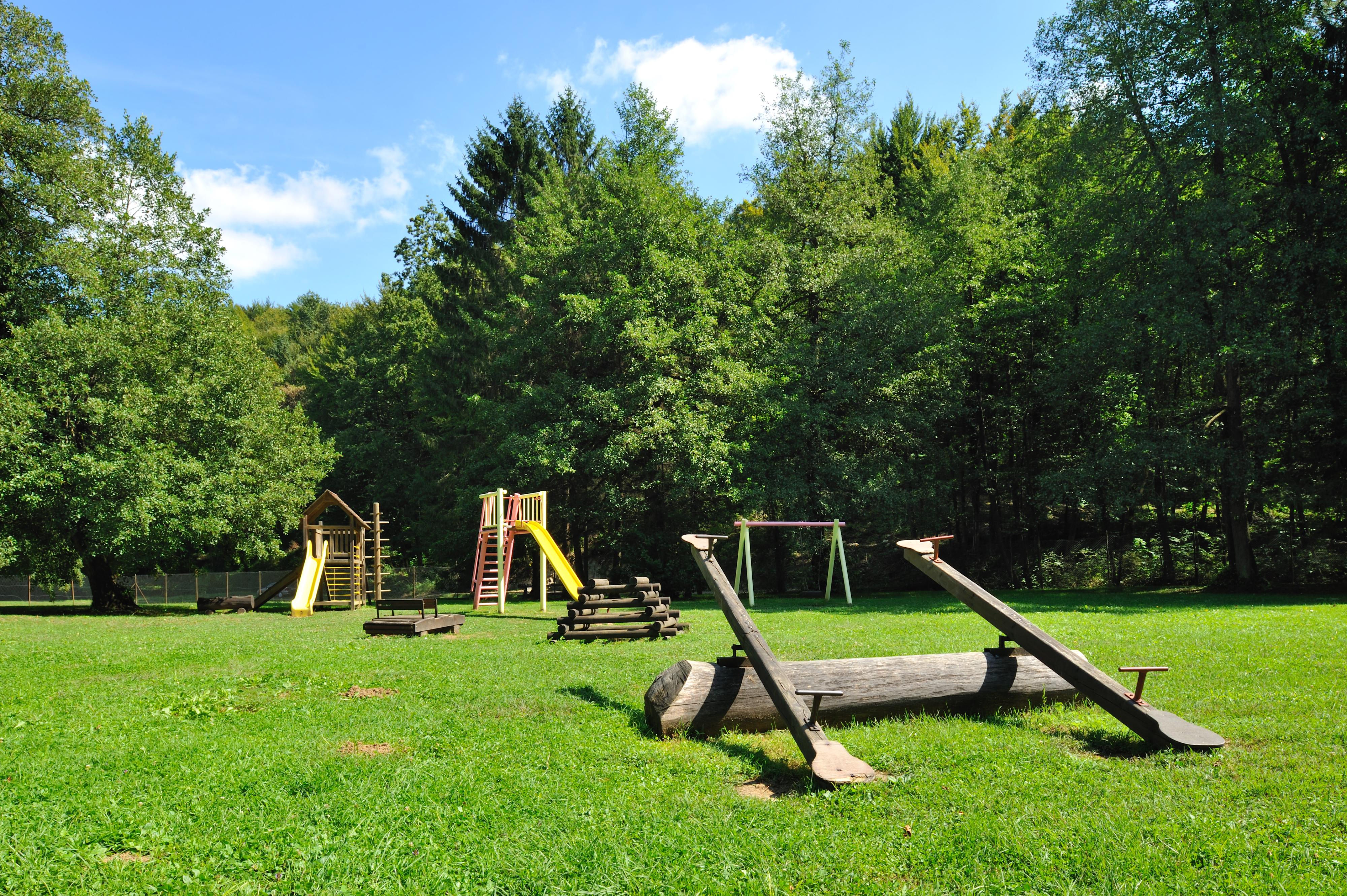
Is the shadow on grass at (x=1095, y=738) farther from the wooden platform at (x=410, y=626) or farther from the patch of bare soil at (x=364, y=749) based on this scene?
the wooden platform at (x=410, y=626)

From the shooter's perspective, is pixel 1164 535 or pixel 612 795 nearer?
pixel 612 795

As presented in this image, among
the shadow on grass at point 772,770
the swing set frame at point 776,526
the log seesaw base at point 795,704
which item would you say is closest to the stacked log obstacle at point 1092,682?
the log seesaw base at point 795,704

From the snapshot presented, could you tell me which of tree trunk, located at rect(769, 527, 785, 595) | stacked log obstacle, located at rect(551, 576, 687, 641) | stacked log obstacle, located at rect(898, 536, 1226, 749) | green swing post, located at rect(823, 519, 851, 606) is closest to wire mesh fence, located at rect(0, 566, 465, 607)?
tree trunk, located at rect(769, 527, 785, 595)

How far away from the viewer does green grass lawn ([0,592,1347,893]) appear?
146 inches

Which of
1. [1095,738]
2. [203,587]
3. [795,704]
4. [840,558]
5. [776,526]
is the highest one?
[776,526]

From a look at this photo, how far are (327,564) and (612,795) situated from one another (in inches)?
968

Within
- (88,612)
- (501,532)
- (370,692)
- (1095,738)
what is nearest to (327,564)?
(88,612)

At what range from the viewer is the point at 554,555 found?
1995cm

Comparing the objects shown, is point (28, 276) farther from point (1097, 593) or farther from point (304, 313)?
point (304, 313)

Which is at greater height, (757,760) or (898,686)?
(898,686)

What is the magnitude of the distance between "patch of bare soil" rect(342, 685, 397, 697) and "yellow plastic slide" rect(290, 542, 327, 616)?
15.6 meters

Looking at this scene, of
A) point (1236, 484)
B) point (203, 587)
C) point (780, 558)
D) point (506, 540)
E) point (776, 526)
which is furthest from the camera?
point (203, 587)

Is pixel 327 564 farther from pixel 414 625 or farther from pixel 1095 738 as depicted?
pixel 1095 738

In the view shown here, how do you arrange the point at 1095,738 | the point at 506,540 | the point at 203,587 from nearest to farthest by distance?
1. the point at 1095,738
2. the point at 506,540
3. the point at 203,587
